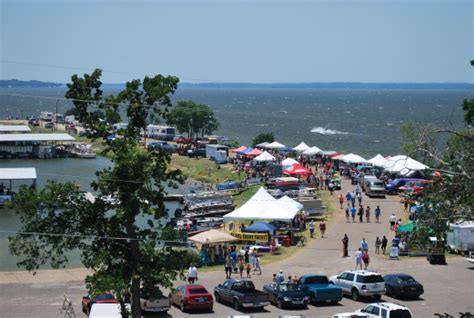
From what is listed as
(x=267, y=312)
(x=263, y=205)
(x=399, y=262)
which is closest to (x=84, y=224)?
(x=267, y=312)

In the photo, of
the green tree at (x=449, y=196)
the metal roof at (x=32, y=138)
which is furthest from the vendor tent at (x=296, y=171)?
the metal roof at (x=32, y=138)

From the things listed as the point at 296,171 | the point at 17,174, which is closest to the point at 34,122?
the point at 17,174

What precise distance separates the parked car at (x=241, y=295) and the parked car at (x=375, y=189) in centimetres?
2910

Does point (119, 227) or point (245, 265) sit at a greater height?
point (119, 227)

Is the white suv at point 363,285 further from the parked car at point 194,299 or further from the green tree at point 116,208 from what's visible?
the green tree at point 116,208

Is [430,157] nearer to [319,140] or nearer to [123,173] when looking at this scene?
[123,173]

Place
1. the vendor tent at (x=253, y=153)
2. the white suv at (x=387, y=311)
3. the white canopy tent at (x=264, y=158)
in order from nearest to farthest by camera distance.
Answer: the white suv at (x=387, y=311), the white canopy tent at (x=264, y=158), the vendor tent at (x=253, y=153)

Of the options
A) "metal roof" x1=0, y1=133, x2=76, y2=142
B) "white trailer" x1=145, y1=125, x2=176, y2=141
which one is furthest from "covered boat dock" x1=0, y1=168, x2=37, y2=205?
"white trailer" x1=145, y1=125, x2=176, y2=141

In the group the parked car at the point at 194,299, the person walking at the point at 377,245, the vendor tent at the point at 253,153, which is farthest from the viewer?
the vendor tent at the point at 253,153

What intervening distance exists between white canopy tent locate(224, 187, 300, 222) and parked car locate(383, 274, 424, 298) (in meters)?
13.1

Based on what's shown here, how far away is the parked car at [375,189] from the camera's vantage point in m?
58.5

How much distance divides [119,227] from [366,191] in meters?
38.5

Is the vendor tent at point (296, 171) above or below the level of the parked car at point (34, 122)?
above

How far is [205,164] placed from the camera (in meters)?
86.6
